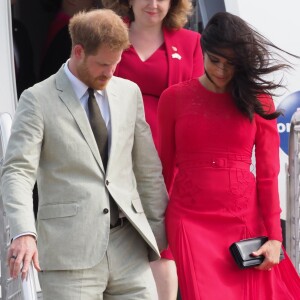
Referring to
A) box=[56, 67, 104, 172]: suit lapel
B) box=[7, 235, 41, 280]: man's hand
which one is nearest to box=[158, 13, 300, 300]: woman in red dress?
box=[56, 67, 104, 172]: suit lapel

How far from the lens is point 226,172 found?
10.8 feet

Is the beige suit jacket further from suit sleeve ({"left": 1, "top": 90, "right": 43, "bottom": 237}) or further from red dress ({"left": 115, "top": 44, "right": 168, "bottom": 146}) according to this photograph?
red dress ({"left": 115, "top": 44, "right": 168, "bottom": 146})

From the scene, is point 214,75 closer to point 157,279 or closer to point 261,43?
point 261,43

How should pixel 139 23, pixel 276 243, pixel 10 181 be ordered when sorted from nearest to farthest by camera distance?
1. pixel 10 181
2. pixel 276 243
3. pixel 139 23

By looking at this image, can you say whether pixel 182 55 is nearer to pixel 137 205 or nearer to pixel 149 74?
pixel 149 74

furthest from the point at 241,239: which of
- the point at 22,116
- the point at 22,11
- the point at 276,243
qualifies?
the point at 22,11

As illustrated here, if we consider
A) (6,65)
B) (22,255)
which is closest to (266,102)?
(22,255)

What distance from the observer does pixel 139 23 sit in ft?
13.2

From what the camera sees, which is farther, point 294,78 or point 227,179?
point 294,78

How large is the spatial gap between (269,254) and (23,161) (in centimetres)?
92

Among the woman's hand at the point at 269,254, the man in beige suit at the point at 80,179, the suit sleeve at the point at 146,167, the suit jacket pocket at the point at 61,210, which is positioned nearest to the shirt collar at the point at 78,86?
the man in beige suit at the point at 80,179

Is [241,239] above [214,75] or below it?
below

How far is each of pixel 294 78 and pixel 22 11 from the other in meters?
2.05

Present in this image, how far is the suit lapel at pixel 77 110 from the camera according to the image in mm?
3012
